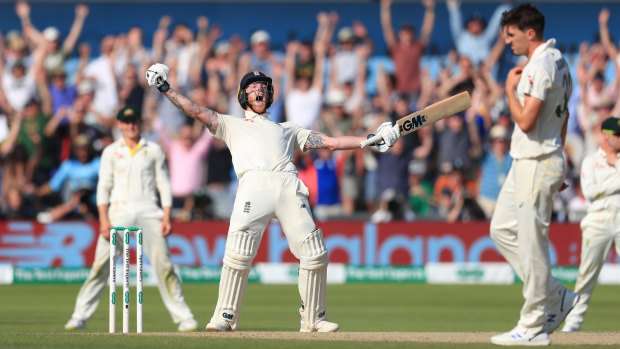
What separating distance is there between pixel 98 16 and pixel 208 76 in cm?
243

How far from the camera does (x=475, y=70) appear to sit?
16.5 m

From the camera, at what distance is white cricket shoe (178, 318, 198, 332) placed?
9.44 meters

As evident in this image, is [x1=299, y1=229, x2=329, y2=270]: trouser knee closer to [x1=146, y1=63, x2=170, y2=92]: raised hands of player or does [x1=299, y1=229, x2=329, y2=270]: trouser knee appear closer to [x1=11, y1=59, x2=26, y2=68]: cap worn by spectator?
[x1=146, y1=63, x2=170, y2=92]: raised hands of player

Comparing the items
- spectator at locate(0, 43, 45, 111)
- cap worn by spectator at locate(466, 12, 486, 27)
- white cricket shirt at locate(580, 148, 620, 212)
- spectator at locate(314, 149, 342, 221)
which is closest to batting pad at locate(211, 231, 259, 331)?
white cricket shirt at locate(580, 148, 620, 212)

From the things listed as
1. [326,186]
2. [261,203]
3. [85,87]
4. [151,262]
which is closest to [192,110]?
[261,203]

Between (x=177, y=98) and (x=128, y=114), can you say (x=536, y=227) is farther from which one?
(x=128, y=114)

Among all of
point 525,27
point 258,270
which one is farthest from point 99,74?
point 525,27

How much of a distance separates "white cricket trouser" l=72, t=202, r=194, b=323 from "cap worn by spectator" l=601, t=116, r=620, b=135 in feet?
13.1

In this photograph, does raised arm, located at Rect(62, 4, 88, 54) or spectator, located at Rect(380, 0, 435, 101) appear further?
raised arm, located at Rect(62, 4, 88, 54)

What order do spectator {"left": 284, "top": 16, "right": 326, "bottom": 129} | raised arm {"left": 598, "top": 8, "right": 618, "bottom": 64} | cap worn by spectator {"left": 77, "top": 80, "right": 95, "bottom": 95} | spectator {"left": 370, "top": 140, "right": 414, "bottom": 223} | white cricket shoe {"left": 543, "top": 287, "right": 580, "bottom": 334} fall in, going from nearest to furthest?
white cricket shoe {"left": 543, "top": 287, "right": 580, "bottom": 334}
spectator {"left": 370, "top": 140, "right": 414, "bottom": 223}
spectator {"left": 284, "top": 16, "right": 326, "bottom": 129}
cap worn by spectator {"left": 77, "top": 80, "right": 95, "bottom": 95}
raised arm {"left": 598, "top": 8, "right": 618, "bottom": 64}

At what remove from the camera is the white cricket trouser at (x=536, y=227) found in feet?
21.1

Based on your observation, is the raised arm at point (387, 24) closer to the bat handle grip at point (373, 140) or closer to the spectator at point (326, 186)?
the spectator at point (326, 186)

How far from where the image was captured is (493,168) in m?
15.4

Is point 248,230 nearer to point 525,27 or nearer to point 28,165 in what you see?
point 525,27
